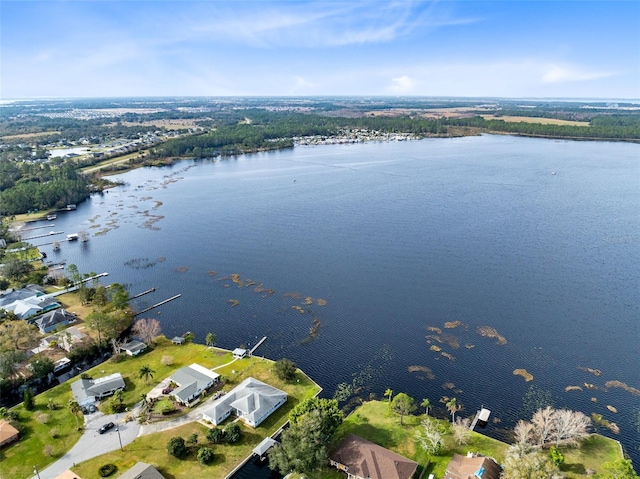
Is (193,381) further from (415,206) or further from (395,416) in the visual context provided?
(415,206)

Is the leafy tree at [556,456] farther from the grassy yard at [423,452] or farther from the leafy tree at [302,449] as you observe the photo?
the leafy tree at [302,449]

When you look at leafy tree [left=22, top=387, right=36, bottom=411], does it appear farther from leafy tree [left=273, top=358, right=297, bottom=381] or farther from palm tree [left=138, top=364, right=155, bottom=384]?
leafy tree [left=273, top=358, right=297, bottom=381]

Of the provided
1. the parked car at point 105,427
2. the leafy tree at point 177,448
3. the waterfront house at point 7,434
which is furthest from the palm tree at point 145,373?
the waterfront house at point 7,434

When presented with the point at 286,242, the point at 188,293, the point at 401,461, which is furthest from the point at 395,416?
the point at 286,242

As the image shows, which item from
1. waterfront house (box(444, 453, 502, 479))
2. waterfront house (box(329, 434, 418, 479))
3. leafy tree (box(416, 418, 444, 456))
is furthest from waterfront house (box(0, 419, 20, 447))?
waterfront house (box(444, 453, 502, 479))

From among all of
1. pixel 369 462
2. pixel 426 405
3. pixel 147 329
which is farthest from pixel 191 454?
pixel 426 405

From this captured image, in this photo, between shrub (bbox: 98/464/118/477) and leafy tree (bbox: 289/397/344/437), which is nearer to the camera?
A: shrub (bbox: 98/464/118/477)
